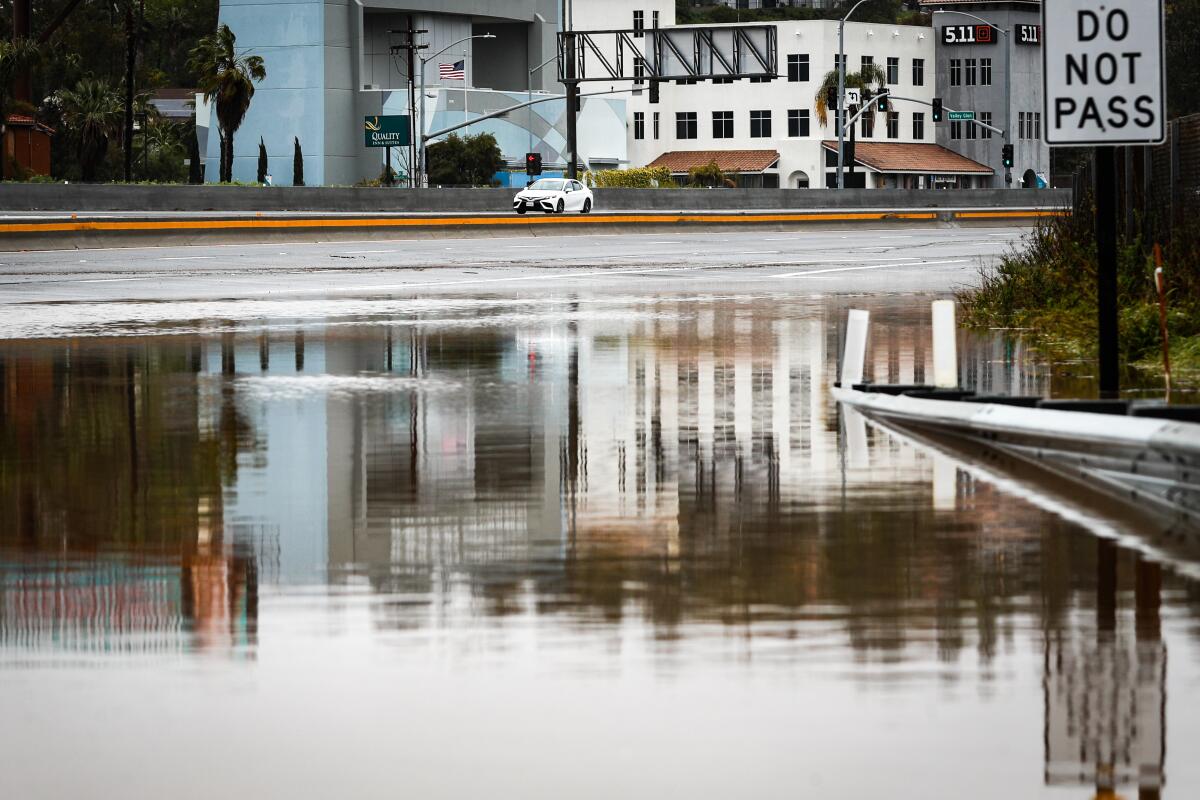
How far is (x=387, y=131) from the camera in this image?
118812 mm

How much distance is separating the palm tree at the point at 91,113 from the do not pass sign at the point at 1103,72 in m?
113

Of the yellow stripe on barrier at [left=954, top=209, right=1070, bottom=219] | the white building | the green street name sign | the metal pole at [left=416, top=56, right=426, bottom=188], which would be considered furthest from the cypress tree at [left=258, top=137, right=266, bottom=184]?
the yellow stripe on barrier at [left=954, top=209, right=1070, bottom=219]

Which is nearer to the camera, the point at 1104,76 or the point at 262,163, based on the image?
the point at 1104,76

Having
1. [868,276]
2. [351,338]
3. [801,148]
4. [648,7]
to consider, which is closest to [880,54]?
[801,148]

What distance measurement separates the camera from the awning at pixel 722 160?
139500mm

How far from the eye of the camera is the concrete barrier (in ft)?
191

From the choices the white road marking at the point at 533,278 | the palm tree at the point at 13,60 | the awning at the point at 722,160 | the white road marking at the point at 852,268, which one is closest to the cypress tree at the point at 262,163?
the palm tree at the point at 13,60

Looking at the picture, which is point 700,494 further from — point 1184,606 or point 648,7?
point 648,7

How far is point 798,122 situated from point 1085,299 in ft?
398

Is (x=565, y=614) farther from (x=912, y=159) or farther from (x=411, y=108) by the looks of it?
(x=912, y=159)

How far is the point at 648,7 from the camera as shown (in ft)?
496

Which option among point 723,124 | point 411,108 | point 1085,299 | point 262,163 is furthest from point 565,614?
point 723,124

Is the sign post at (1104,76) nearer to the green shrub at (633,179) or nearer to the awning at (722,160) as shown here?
the green shrub at (633,179)

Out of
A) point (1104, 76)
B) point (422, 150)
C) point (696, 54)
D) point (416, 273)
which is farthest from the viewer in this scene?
point (422, 150)
